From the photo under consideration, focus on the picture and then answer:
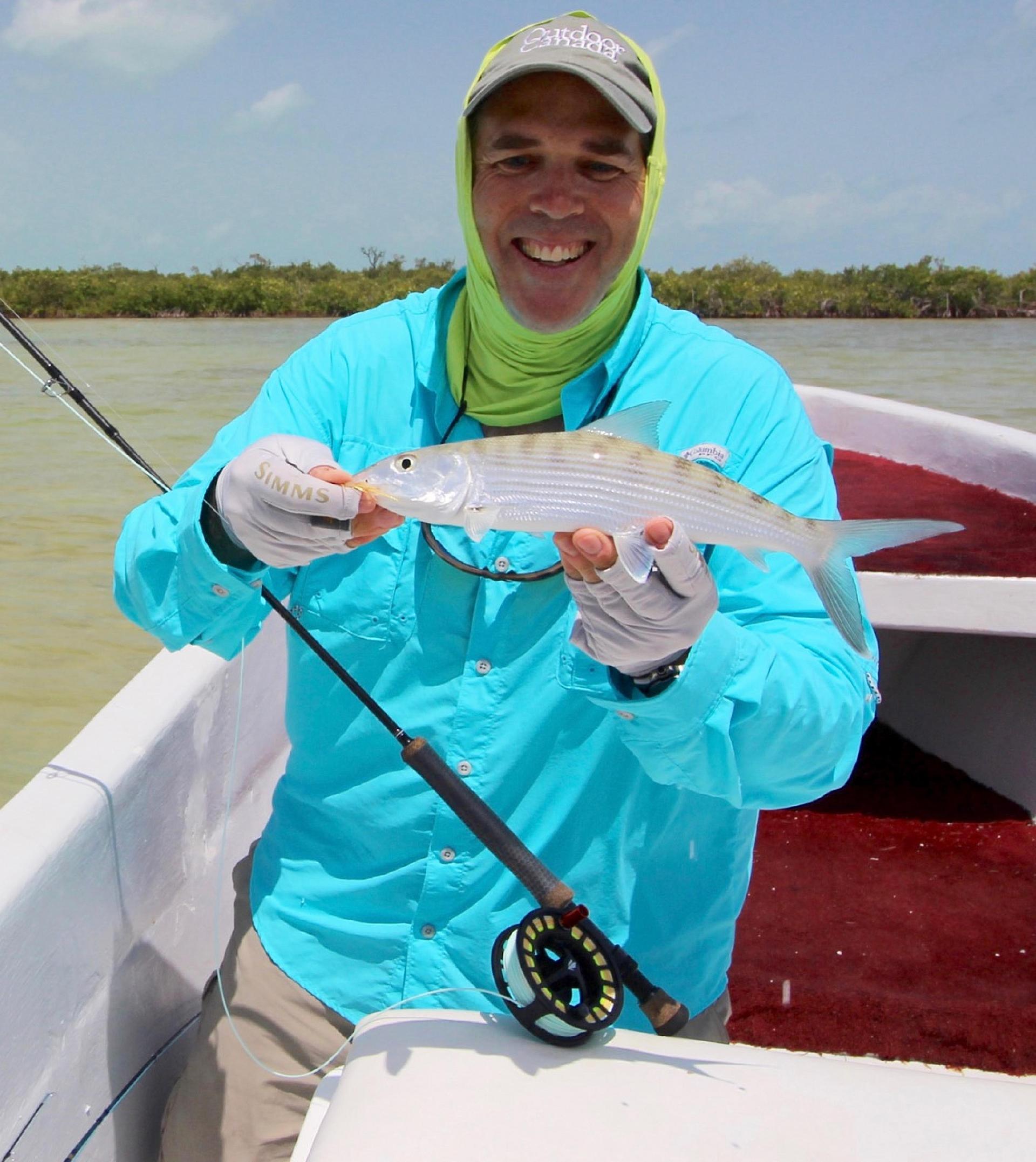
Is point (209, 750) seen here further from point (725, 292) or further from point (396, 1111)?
A: point (725, 292)

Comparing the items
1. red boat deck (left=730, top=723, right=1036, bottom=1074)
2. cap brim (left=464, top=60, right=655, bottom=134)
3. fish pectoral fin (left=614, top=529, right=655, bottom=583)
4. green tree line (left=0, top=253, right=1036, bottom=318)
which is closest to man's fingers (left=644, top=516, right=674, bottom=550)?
fish pectoral fin (left=614, top=529, right=655, bottom=583)

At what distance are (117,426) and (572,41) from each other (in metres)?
8.35

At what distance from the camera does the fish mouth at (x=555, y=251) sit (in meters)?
1.99

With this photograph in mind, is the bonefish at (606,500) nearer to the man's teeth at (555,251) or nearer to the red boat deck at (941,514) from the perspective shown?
the man's teeth at (555,251)

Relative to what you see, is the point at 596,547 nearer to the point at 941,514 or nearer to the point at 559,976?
the point at 559,976

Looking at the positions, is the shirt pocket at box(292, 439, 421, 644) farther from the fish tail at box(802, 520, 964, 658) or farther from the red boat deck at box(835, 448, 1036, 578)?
the red boat deck at box(835, 448, 1036, 578)

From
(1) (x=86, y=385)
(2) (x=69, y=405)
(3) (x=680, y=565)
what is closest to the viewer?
(3) (x=680, y=565)

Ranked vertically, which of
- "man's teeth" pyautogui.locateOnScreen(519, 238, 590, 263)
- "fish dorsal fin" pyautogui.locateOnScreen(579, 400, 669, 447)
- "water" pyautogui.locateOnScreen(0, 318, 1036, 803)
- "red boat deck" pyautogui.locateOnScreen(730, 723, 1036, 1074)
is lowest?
"water" pyautogui.locateOnScreen(0, 318, 1036, 803)

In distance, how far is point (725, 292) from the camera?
47.6 metres

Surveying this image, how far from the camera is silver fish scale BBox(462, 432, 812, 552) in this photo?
5.58 feet

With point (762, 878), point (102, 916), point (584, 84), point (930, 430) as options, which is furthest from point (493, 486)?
point (930, 430)

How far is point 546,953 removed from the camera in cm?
180

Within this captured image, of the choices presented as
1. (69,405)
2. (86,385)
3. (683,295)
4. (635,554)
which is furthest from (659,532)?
(683,295)

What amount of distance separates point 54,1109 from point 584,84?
7.15 ft
